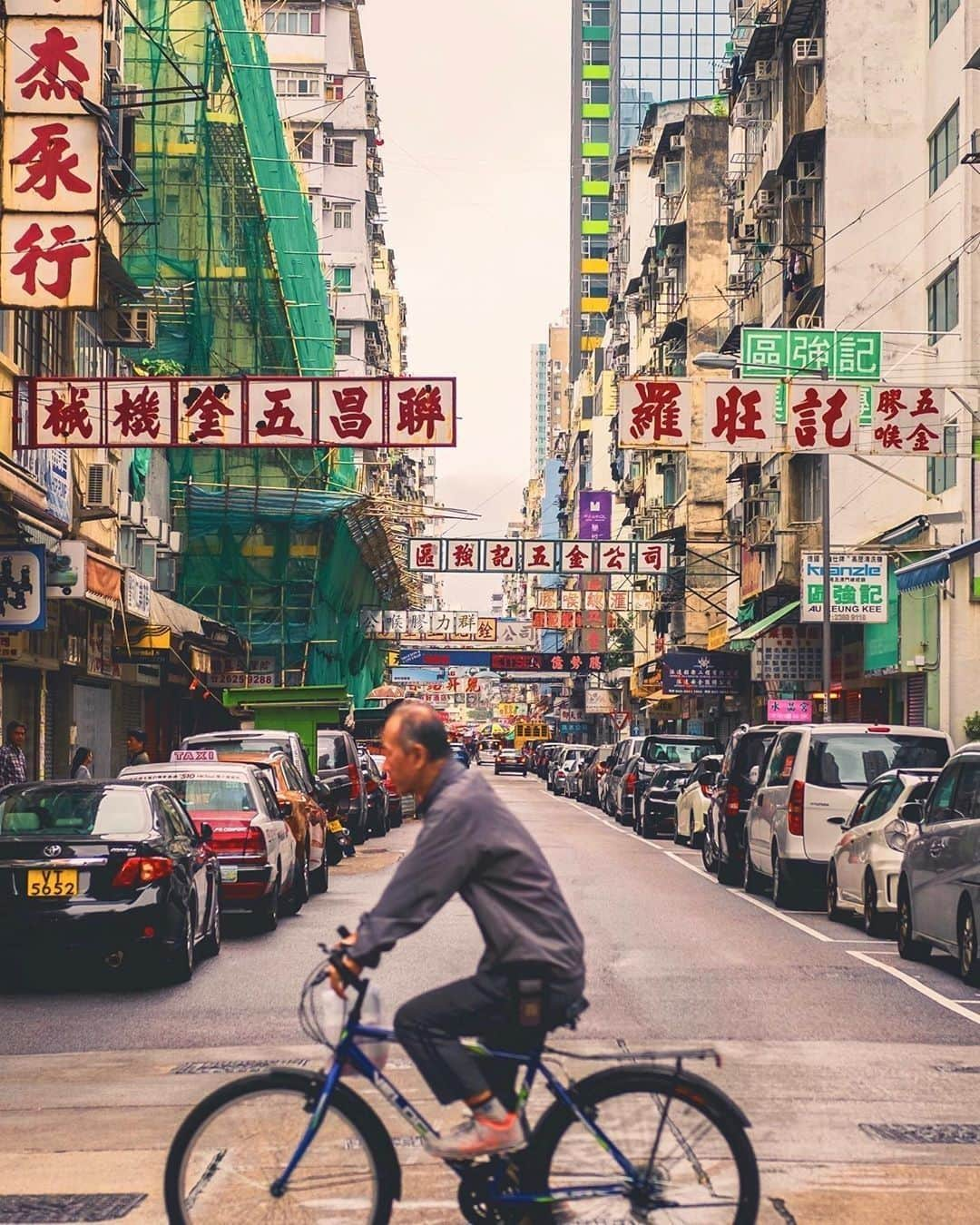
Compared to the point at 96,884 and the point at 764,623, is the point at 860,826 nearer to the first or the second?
the point at 96,884

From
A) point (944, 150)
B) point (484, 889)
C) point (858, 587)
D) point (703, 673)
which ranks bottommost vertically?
point (484, 889)

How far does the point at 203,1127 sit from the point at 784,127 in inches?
1771

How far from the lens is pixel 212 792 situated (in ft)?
63.0

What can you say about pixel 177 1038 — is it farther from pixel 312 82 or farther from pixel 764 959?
pixel 312 82

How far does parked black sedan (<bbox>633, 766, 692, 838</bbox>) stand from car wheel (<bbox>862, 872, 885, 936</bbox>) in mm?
19004

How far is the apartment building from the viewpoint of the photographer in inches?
1492

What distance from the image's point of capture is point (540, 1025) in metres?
6.00

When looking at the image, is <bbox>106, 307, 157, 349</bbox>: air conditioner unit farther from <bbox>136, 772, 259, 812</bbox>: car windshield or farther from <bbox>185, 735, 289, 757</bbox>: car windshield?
<bbox>136, 772, 259, 812</bbox>: car windshield

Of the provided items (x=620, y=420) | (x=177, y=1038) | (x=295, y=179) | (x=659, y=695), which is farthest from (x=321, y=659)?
(x=177, y=1038)

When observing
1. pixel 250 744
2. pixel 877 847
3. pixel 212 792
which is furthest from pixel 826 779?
pixel 250 744

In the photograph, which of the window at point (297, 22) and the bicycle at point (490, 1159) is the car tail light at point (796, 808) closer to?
the bicycle at point (490, 1159)

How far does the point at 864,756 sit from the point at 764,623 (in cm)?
2811

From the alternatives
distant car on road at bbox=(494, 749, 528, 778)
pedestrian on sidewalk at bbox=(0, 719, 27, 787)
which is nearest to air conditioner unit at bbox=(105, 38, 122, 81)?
pedestrian on sidewalk at bbox=(0, 719, 27, 787)

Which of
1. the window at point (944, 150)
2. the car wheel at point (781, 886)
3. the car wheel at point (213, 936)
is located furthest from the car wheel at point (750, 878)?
the window at point (944, 150)
